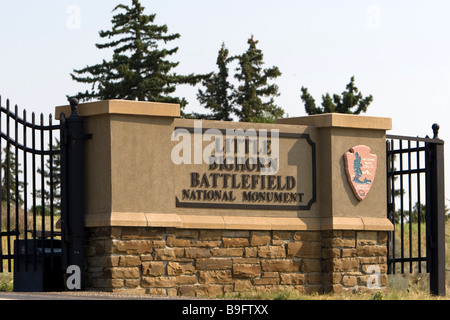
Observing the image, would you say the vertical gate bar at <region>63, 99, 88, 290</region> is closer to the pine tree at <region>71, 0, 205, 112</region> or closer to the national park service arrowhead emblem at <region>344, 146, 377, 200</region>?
the national park service arrowhead emblem at <region>344, 146, 377, 200</region>

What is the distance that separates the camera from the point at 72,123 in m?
14.6

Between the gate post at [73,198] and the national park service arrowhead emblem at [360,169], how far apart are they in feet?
14.1

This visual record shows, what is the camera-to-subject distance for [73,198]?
14.5m

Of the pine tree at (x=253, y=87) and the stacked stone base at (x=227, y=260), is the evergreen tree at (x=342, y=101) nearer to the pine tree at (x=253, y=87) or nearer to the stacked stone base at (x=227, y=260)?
the pine tree at (x=253, y=87)

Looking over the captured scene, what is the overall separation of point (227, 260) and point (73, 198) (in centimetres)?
251

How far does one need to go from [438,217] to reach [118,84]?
2276 centimetres

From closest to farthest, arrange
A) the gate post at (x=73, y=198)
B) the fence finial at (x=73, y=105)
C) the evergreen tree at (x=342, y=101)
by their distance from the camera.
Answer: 1. the gate post at (x=73, y=198)
2. the fence finial at (x=73, y=105)
3. the evergreen tree at (x=342, y=101)

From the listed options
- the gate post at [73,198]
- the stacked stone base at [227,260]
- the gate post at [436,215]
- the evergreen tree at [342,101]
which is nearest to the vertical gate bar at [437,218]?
the gate post at [436,215]

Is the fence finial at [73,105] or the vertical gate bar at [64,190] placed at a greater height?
the fence finial at [73,105]

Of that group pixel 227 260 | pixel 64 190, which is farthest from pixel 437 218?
pixel 64 190

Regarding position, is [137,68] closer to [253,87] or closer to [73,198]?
[253,87]

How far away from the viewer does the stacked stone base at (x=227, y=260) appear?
46.8 ft

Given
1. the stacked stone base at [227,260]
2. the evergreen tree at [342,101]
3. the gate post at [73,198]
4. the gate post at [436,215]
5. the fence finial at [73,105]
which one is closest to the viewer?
the stacked stone base at [227,260]
